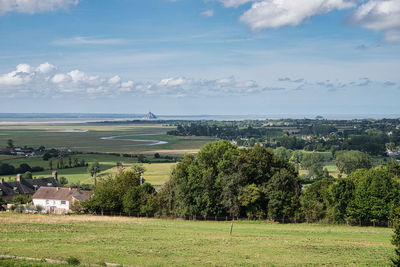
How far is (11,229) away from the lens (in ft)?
125

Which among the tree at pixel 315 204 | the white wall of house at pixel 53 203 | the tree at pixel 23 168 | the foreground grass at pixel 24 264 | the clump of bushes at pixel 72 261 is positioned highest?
the foreground grass at pixel 24 264

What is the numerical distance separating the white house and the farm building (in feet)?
16.7

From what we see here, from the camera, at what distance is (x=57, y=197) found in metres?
73.0

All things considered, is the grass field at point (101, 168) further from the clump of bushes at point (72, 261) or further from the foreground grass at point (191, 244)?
the clump of bushes at point (72, 261)

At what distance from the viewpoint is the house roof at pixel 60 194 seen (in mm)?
71250

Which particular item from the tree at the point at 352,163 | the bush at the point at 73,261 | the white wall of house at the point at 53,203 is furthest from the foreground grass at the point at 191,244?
the tree at the point at 352,163

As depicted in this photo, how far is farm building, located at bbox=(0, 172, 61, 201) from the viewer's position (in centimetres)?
7581

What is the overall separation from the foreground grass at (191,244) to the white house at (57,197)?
25072 mm

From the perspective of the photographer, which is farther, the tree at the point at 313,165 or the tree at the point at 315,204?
the tree at the point at 313,165

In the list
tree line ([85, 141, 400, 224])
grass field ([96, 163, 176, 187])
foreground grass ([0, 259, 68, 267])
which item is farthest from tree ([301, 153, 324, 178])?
foreground grass ([0, 259, 68, 267])

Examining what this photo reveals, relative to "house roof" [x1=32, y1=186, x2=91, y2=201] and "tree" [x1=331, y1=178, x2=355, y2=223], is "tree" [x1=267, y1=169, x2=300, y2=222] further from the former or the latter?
"house roof" [x1=32, y1=186, x2=91, y2=201]

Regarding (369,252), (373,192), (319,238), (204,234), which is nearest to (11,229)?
(204,234)

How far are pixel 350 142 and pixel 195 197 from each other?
141995 millimetres

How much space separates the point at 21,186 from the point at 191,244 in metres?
57.5
